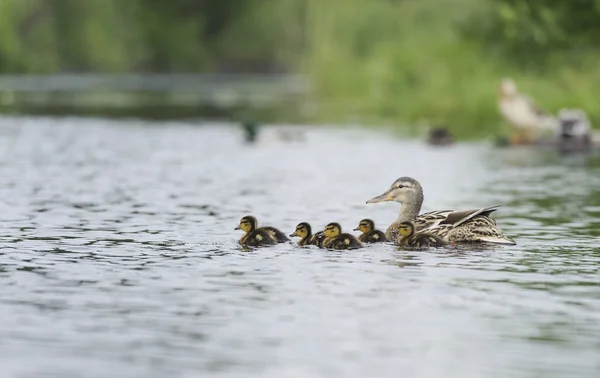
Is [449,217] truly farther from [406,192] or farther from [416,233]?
[406,192]

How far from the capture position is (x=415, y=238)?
1509 cm

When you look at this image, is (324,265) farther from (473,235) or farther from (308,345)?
(308,345)

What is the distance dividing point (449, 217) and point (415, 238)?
1.36 feet

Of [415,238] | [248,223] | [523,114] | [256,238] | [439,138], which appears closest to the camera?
[415,238]

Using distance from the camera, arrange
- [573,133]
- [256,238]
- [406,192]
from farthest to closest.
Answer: [573,133], [406,192], [256,238]

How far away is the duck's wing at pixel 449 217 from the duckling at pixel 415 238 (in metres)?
0.18

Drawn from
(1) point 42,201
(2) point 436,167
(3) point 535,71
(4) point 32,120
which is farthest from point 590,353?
(4) point 32,120

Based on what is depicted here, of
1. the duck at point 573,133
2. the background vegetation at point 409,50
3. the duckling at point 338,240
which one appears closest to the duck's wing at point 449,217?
the duckling at point 338,240

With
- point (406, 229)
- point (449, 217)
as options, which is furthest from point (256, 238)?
point (449, 217)

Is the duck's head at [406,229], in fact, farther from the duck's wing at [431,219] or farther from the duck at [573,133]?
the duck at [573,133]

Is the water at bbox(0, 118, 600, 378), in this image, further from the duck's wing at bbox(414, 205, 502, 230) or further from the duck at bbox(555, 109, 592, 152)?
the duck at bbox(555, 109, 592, 152)

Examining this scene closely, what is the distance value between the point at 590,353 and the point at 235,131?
33815mm

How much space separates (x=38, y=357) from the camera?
968 centimetres

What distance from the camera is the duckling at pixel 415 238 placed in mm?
15016
